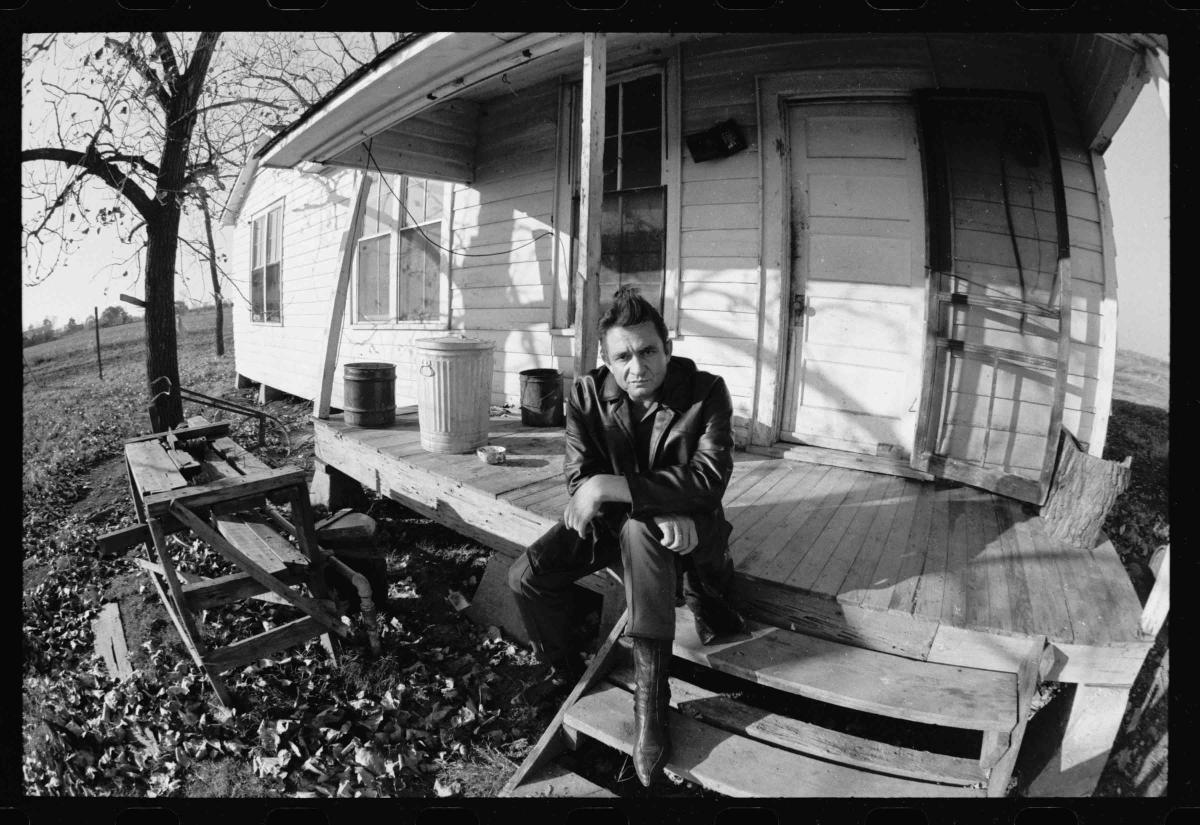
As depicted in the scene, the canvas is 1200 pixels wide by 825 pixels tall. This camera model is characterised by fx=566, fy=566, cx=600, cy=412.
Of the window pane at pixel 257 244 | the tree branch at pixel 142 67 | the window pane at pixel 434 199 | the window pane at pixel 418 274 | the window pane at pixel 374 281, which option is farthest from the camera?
the window pane at pixel 257 244

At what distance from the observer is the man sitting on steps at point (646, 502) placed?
2.00 metres

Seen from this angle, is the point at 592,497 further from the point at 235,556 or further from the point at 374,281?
the point at 374,281

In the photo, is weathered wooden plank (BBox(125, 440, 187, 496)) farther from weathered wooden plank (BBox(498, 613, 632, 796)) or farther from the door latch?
Result: the door latch

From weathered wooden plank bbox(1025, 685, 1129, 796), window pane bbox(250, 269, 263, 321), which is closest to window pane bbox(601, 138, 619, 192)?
weathered wooden plank bbox(1025, 685, 1129, 796)

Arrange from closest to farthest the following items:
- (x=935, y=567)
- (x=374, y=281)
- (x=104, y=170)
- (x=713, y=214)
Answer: (x=935, y=567), (x=713, y=214), (x=104, y=170), (x=374, y=281)

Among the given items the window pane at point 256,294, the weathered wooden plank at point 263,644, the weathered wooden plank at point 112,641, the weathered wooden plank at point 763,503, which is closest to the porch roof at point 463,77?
the weathered wooden plank at point 763,503

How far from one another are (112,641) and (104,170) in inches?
209

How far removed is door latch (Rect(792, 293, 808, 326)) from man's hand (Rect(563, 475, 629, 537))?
273cm

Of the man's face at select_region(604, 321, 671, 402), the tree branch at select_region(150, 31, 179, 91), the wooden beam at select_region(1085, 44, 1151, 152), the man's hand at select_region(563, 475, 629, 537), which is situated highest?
the tree branch at select_region(150, 31, 179, 91)

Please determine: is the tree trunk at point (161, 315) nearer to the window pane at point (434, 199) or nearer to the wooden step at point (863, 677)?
the window pane at point (434, 199)

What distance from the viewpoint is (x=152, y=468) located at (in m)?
3.54

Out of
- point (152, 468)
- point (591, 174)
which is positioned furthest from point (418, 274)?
point (591, 174)

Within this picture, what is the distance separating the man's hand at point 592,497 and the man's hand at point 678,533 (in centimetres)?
16

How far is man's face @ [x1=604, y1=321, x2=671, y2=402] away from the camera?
207cm
